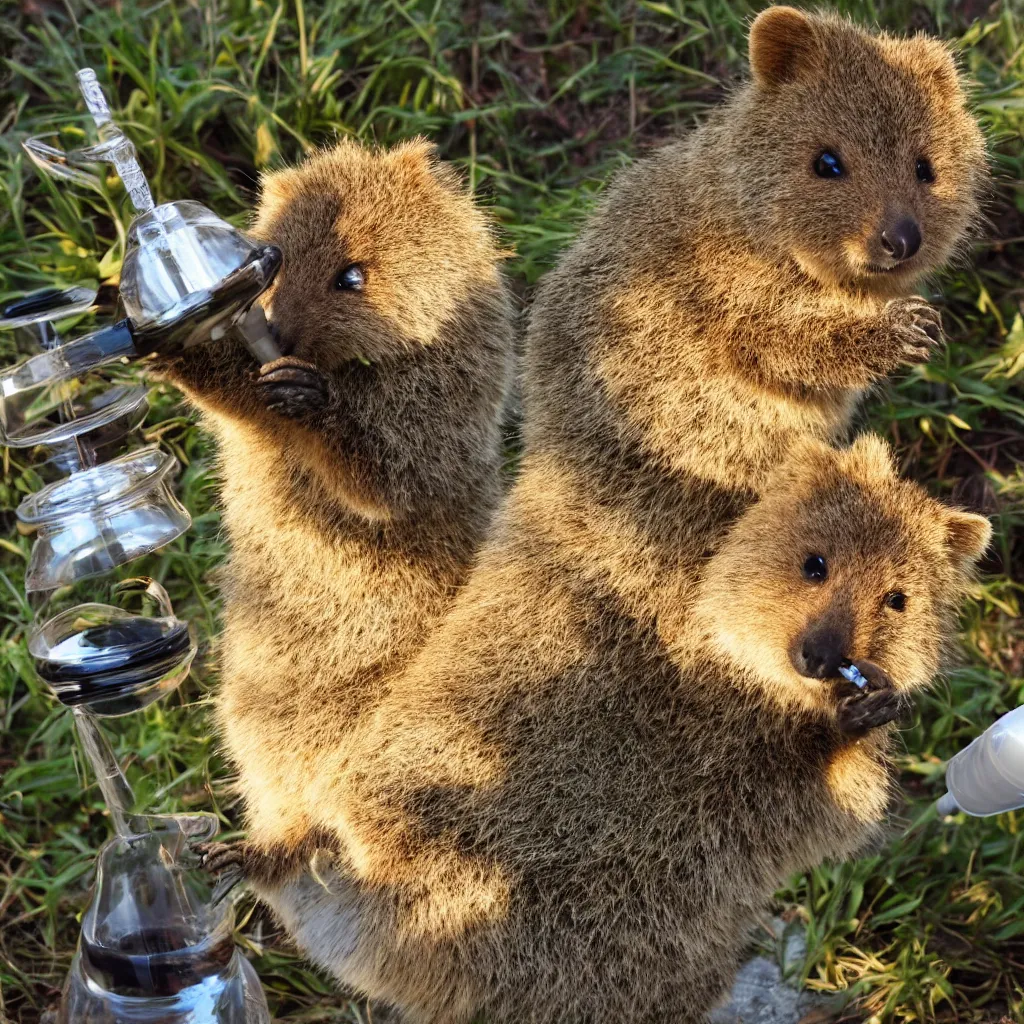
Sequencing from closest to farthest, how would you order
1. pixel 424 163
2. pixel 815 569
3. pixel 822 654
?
pixel 822 654 → pixel 815 569 → pixel 424 163

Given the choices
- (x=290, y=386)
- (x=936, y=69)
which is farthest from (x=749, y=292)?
(x=290, y=386)

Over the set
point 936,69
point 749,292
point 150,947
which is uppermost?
point 936,69

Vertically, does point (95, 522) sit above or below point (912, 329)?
below

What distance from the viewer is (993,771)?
3250 millimetres

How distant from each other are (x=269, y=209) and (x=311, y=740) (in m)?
1.48

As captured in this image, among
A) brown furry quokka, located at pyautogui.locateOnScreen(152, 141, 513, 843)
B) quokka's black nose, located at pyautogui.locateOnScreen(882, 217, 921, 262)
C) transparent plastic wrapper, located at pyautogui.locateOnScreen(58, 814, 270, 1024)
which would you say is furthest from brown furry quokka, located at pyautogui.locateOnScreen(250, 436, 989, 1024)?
quokka's black nose, located at pyautogui.locateOnScreen(882, 217, 921, 262)

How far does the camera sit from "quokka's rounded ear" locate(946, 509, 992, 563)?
3285 mm

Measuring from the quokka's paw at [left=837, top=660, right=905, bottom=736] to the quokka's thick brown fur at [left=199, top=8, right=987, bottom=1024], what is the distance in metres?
0.05

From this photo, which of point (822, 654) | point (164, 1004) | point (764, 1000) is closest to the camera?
point (822, 654)

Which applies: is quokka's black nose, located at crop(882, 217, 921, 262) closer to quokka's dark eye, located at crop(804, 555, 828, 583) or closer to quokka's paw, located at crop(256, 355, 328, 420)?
quokka's dark eye, located at crop(804, 555, 828, 583)

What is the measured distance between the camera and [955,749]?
4656 millimetres

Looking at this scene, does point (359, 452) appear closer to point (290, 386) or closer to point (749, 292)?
point (290, 386)

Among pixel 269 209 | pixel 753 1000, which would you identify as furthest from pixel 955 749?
pixel 269 209

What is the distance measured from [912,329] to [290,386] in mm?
1521
